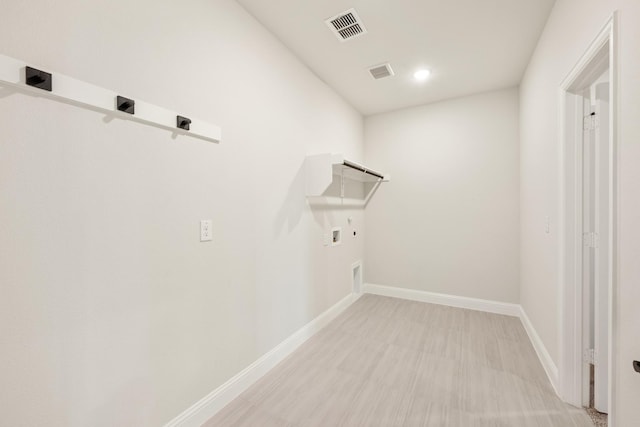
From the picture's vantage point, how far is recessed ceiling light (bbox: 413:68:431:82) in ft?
9.14

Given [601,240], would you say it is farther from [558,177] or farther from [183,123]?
[183,123]

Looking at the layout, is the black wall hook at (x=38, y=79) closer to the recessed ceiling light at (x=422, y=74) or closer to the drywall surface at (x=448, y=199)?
the recessed ceiling light at (x=422, y=74)

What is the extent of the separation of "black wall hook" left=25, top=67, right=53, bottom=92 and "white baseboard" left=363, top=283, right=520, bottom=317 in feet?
12.7

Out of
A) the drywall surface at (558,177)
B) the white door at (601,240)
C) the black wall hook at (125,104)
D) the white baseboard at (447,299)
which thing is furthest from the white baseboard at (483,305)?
the black wall hook at (125,104)

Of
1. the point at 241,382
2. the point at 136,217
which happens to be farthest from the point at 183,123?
the point at 241,382

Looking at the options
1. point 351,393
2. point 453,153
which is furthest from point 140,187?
point 453,153

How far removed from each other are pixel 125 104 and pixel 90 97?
0.40 ft

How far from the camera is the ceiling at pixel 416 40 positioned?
1.91m

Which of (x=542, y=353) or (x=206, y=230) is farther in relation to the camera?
(x=542, y=353)

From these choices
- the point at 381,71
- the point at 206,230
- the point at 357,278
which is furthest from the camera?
the point at 357,278

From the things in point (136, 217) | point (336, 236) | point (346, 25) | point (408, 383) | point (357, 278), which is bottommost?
point (408, 383)

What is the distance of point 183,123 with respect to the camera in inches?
57.4

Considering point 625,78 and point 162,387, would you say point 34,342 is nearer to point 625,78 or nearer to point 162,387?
point 162,387

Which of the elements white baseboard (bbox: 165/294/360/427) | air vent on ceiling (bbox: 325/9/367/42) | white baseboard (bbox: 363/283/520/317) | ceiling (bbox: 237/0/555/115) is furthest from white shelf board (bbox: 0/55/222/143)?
white baseboard (bbox: 363/283/520/317)
